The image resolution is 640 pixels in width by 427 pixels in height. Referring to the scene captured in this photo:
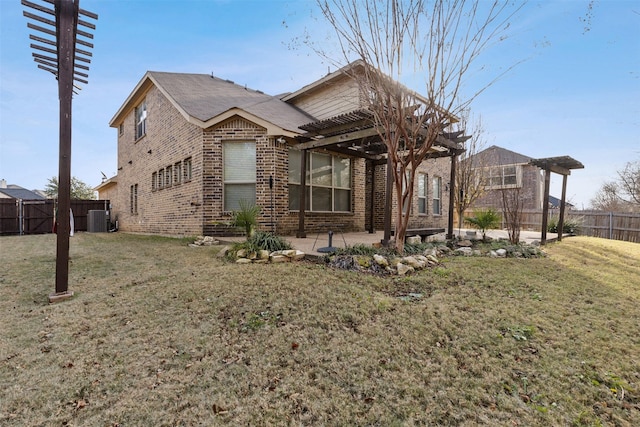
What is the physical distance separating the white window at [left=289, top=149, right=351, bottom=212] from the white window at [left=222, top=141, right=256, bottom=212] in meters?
1.15

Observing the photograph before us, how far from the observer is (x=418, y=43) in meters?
4.61

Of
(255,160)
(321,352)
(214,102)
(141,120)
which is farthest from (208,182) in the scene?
(141,120)

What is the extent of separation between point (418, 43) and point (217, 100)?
8.39m

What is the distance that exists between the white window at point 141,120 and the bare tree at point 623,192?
3023 cm

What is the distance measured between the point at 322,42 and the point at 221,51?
7.34m

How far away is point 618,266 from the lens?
569 centimetres

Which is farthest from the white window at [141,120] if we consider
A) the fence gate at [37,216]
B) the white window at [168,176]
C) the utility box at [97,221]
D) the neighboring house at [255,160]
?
the fence gate at [37,216]

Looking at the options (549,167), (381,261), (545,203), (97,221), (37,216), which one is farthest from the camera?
(37,216)

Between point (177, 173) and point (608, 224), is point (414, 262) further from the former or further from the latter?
point (608, 224)

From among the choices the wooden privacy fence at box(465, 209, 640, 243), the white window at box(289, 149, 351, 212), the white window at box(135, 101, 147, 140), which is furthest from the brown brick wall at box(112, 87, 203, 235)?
the wooden privacy fence at box(465, 209, 640, 243)

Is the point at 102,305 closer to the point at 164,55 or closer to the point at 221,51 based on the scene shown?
the point at 221,51

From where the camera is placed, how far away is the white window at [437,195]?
14172 millimetres

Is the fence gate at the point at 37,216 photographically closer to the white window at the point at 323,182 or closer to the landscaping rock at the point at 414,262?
the white window at the point at 323,182

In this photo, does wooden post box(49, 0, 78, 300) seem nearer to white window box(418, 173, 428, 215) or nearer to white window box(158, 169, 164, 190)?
white window box(158, 169, 164, 190)
